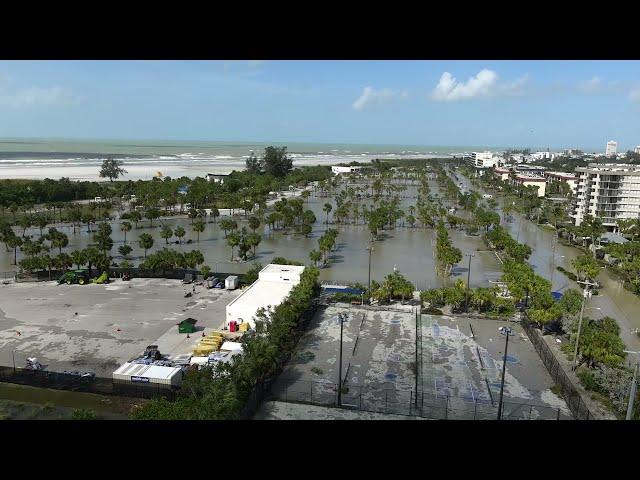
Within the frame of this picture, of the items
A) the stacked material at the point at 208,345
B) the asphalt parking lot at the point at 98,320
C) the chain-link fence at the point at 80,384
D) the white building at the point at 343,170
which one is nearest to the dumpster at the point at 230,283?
the asphalt parking lot at the point at 98,320

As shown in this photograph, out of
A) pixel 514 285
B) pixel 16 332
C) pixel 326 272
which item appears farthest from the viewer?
pixel 326 272

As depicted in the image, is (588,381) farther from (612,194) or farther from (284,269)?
(612,194)

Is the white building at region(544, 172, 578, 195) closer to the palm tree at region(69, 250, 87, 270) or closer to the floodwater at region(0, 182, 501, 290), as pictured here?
the floodwater at region(0, 182, 501, 290)

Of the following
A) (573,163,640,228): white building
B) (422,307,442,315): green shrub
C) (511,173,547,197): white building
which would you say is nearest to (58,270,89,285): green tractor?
(422,307,442,315): green shrub

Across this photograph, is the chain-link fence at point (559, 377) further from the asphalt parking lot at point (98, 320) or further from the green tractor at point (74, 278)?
the green tractor at point (74, 278)

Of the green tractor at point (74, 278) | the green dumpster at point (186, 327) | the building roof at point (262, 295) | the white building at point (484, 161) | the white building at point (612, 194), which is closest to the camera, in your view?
the green dumpster at point (186, 327)
